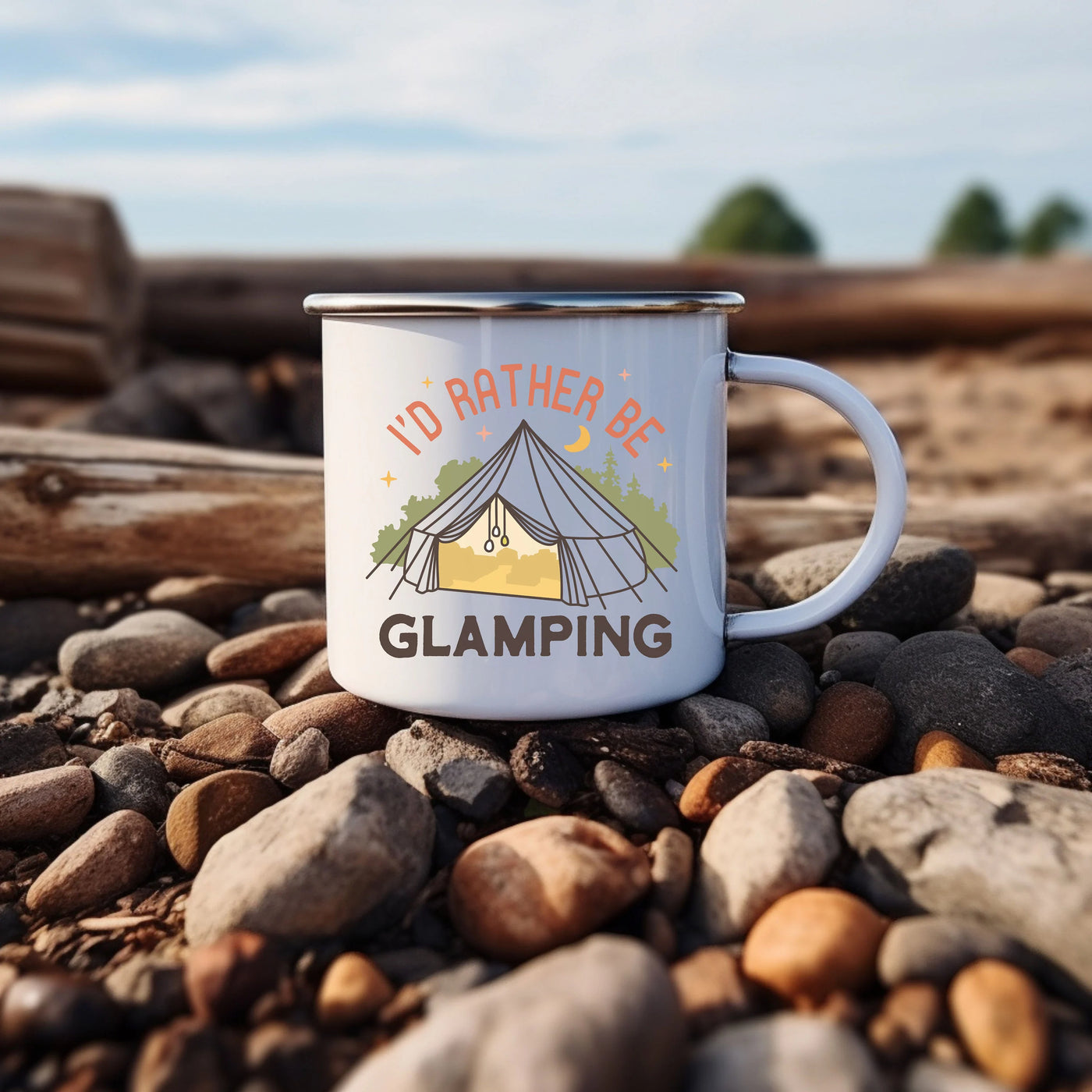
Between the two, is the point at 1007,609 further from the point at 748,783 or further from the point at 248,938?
the point at 248,938

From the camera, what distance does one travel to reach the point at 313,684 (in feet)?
7.37

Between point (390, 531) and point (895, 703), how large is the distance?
3.11 ft

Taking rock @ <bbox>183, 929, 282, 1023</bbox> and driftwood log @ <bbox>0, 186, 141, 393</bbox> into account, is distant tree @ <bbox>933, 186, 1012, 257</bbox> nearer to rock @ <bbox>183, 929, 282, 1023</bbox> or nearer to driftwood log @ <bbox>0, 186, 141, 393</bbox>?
driftwood log @ <bbox>0, 186, 141, 393</bbox>

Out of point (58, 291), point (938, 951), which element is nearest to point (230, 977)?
point (938, 951)

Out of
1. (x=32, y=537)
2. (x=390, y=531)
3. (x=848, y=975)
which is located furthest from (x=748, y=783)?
(x=32, y=537)

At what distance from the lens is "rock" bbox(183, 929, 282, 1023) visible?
55.8 inches

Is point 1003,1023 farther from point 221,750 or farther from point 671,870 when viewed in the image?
point 221,750

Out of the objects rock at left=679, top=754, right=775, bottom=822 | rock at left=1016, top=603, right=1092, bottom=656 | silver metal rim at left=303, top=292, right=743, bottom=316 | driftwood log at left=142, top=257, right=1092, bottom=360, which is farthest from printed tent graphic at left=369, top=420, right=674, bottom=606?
driftwood log at left=142, top=257, right=1092, bottom=360

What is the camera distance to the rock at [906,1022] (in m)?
1.32

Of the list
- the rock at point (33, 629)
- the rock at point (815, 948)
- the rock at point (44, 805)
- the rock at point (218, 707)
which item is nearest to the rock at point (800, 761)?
the rock at point (815, 948)

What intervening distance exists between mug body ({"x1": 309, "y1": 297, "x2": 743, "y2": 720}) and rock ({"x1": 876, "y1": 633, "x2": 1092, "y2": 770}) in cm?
43

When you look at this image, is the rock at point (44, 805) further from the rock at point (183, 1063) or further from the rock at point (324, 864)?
the rock at point (183, 1063)

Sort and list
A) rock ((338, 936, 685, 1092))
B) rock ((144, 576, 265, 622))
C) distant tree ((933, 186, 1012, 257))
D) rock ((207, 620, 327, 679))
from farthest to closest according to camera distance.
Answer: distant tree ((933, 186, 1012, 257))
rock ((144, 576, 265, 622))
rock ((207, 620, 327, 679))
rock ((338, 936, 685, 1092))

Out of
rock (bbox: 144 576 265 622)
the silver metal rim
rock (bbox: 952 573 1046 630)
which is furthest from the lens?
rock (bbox: 144 576 265 622)
